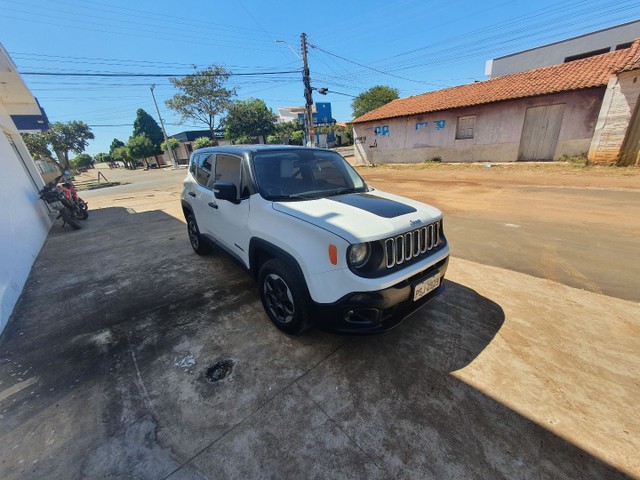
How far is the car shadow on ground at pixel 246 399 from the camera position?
64.3 inches

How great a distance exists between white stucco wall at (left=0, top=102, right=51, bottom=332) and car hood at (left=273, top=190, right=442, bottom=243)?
3752mm

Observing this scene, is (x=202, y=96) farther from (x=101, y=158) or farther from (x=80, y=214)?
(x=101, y=158)

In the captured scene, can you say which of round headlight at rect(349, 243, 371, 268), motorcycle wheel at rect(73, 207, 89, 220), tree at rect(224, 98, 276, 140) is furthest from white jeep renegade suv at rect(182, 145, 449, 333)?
tree at rect(224, 98, 276, 140)

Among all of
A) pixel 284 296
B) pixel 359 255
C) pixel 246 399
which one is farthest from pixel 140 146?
pixel 359 255

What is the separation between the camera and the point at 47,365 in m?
2.50

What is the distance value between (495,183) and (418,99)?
41.1 feet

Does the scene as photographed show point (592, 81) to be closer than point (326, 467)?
No

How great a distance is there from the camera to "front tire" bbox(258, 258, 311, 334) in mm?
2330

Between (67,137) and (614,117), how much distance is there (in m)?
61.4

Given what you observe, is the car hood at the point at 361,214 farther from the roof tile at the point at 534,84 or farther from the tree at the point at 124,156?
the tree at the point at 124,156

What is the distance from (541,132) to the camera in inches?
542

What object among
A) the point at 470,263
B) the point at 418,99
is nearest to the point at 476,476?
the point at 470,263

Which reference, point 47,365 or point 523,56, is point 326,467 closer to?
point 47,365

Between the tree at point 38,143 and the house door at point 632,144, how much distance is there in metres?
49.6
